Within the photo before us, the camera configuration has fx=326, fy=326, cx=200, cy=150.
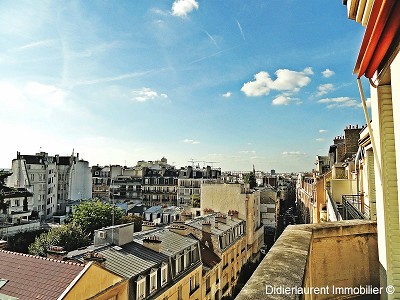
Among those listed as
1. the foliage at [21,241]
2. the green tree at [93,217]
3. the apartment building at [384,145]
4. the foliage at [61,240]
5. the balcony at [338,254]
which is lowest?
the foliage at [21,241]

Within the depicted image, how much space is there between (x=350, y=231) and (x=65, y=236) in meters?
26.8

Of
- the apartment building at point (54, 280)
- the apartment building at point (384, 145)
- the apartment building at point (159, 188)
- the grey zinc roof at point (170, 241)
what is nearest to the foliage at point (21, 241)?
the grey zinc roof at point (170, 241)

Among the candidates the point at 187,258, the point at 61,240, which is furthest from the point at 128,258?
the point at 61,240

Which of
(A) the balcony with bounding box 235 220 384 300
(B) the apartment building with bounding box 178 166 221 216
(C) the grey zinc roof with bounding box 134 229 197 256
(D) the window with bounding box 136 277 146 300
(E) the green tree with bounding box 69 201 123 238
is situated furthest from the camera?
(B) the apartment building with bounding box 178 166 221 216

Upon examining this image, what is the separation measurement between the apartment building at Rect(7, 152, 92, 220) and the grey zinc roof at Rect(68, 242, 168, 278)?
41463mm

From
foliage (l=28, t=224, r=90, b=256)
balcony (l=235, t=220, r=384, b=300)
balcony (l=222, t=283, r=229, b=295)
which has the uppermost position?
→ balcony (l=235, t=220, r=384, b=300)

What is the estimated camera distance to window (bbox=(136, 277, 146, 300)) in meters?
14.0

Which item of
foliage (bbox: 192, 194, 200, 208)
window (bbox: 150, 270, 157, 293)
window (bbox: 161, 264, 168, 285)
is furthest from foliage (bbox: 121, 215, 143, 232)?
window (bbox: 150, 270, 157, 293)

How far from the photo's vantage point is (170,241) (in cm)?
2052

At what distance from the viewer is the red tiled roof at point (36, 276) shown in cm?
1062

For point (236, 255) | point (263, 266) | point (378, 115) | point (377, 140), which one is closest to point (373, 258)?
point (377, 140)

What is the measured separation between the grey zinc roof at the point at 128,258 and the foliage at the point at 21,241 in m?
22.3

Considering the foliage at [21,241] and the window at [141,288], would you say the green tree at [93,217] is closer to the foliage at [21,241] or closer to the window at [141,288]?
the foliage at [21,241]

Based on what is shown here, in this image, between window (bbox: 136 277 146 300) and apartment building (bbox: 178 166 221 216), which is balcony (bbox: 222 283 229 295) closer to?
window (bbox: 136 277 146 300)
